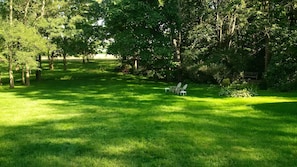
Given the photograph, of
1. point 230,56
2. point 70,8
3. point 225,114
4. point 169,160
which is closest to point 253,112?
point 225,114

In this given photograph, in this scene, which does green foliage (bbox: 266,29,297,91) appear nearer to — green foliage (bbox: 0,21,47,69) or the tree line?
the tree line

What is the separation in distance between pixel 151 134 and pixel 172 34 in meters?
19.4

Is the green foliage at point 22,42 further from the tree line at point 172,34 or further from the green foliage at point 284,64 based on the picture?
the green foliage at point 284,64

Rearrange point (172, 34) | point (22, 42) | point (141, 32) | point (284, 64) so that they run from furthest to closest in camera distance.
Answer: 1. point (172, 34)
2. point (141, 32)
3. point (22, 42)
4. point (284, 64)

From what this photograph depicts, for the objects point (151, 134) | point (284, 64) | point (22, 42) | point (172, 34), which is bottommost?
point (151, 134)

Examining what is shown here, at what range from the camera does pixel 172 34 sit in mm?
28094

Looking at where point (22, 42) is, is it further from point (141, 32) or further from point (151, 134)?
point (151, 134)

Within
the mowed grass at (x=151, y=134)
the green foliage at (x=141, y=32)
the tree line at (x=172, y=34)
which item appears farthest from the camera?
the green foliage at (x=141, y=32)

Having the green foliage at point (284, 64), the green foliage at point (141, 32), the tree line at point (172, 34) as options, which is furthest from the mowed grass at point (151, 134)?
the green foliage at point (141, 32)

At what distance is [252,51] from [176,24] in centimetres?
639

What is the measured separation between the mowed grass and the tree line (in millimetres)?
10062

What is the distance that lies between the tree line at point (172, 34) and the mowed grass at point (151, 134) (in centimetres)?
1006

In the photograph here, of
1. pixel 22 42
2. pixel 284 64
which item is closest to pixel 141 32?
pixel 22 42

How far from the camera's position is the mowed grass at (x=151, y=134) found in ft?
24.1
